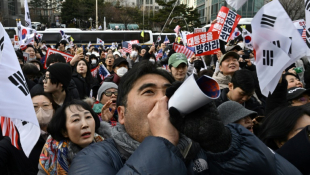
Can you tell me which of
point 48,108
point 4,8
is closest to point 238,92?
point 48,108

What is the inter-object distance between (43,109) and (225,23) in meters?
5.09

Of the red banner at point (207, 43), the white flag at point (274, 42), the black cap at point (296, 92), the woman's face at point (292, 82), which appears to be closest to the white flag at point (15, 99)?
the white flag at point (274, 42)

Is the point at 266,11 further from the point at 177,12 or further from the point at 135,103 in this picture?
the point at 177,12

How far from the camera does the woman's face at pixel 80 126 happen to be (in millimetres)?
2494

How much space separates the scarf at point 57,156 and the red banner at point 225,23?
5254 mm

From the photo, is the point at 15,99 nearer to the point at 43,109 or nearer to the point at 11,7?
the point at 43,109

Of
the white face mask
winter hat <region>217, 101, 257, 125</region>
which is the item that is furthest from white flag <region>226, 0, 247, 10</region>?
winter hat <region>217, 101, 257, 125</region>

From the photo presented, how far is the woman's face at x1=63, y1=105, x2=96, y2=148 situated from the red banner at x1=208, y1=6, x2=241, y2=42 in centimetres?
501

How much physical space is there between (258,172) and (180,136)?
1.13 feet

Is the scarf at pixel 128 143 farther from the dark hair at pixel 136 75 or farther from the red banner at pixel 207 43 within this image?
the red banner at pixel 207 43

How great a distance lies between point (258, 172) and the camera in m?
1.31

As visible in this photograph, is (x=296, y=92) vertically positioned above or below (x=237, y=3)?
below

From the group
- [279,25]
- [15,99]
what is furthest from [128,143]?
[279,25]

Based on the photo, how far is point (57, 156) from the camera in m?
2.38
